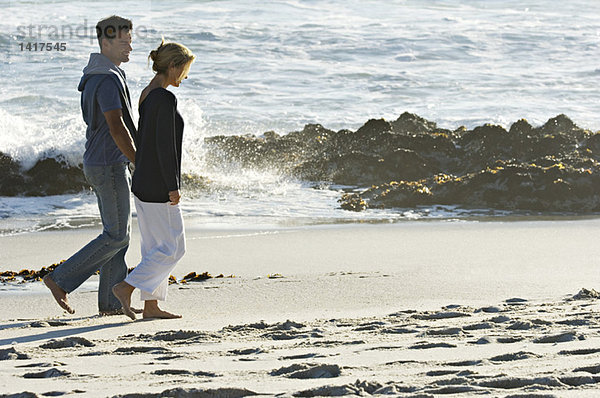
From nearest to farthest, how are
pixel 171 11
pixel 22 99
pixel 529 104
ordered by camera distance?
pixel 22 99 → pixel 529 104 → pixel 171 11

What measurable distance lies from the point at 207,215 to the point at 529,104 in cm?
1294

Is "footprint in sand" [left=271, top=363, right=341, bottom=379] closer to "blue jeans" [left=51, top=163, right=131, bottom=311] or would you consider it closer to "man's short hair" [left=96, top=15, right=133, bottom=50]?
"blue jeans" [left=51, top=163, right=131, bottom=311]

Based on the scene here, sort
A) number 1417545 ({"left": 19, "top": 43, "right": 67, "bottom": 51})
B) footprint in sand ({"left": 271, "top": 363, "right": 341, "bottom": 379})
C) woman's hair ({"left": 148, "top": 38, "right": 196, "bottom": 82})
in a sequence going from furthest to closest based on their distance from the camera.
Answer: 1. number 1417545 ({"left": 19, "top": 43, "right": 67, "bottom": 51})
2. woman's hair ({"left": 148, "top": 38, "right": 196, "bottom": 82})
3. footprint in sand ({"left": 271, "top": 363, "right": 341, "bottom": 379})

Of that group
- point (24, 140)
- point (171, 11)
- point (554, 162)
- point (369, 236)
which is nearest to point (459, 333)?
point (369, 236)

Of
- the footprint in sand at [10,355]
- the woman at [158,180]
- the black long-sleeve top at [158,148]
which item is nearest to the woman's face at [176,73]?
the woman at [158,180]

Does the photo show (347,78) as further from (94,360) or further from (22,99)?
(94,360)

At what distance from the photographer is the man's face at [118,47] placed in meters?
4.19

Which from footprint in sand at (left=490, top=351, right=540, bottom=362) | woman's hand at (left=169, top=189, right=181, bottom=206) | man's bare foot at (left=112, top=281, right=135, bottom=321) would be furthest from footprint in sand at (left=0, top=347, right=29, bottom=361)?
footprint in sand at (left=490, top=351, right=540, bottom=362)

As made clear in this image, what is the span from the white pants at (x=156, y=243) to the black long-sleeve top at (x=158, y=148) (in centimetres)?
7

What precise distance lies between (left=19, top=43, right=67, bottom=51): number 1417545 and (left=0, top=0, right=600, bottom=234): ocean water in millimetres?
183

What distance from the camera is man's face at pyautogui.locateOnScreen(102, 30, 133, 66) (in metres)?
4.19

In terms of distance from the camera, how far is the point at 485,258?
240 inches

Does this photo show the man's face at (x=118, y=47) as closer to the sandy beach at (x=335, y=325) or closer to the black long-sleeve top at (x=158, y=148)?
the black long-sleeve top at (x=158, y=148)

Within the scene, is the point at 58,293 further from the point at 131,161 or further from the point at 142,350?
the point at 142,350
